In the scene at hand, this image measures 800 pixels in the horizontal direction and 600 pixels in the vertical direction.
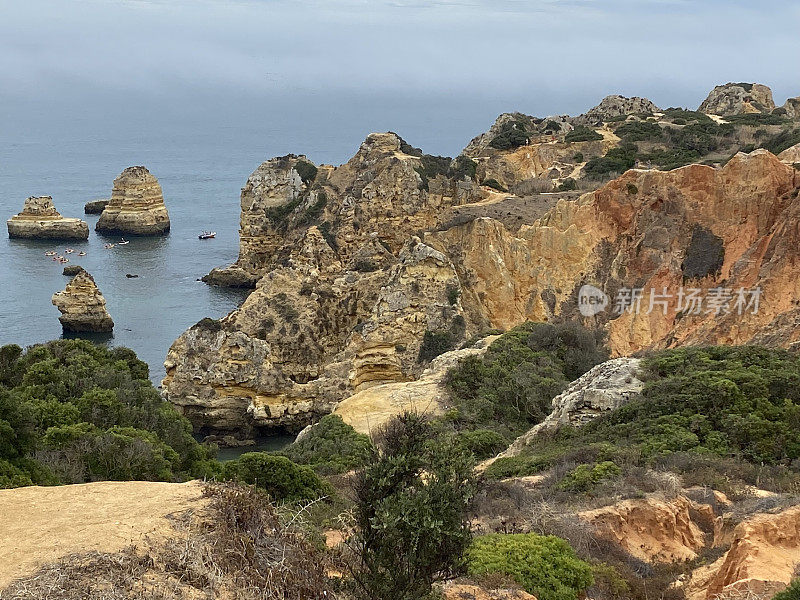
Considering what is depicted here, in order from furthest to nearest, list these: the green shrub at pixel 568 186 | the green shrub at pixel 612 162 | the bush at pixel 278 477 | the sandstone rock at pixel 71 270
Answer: the sandstone rock at pixel 71 270
the green shrub at pixel 612 162
the green shrub at pixel 568 186
the bush at pixel 278 477

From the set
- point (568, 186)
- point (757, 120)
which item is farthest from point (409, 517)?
point (757, 120)

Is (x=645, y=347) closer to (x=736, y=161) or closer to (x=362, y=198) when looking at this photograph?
(x=736, y=161)

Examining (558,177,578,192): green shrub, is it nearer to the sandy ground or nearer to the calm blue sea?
the calm blue sea

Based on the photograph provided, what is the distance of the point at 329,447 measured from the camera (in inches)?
875

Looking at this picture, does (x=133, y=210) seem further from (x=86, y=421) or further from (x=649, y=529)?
(x=649, y=529)

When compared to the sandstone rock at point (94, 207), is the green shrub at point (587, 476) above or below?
below

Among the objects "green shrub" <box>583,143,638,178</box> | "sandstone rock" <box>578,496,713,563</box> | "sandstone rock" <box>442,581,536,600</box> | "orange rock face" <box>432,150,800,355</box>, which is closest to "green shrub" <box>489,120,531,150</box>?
"green shrub" <box>583,143,638,178</box>

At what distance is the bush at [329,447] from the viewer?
20000mm

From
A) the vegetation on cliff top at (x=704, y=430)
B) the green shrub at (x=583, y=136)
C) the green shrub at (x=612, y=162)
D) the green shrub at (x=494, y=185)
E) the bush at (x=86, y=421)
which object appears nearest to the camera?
the vegetation on cliff top at (x=704, y=430)

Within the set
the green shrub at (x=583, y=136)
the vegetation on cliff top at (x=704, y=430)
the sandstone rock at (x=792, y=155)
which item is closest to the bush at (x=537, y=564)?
the vegetation on cliff top at (x=704, y=430)

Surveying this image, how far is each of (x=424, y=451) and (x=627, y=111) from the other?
64809mm

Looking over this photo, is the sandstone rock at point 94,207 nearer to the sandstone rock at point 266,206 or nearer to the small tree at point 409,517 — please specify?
the sandstone rock at point 266,206

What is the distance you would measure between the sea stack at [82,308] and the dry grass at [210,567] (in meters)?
44.1

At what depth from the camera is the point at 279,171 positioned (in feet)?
193
